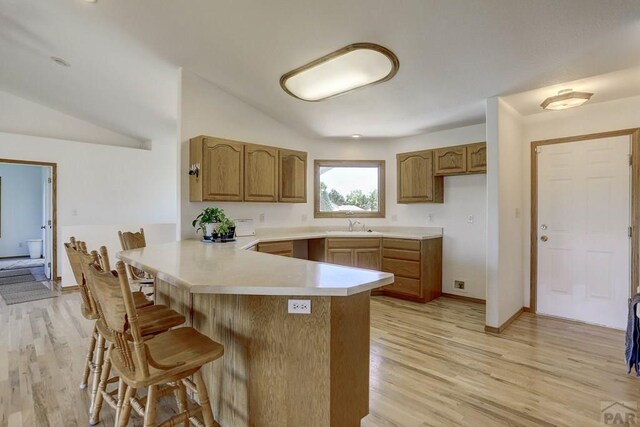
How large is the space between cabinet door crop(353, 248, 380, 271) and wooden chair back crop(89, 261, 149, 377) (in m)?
3.48

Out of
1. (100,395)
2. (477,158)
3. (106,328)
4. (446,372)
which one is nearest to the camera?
(106,328)

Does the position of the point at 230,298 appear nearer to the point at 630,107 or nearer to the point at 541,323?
the point at 541,323

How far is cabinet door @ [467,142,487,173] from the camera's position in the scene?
13.2 ft

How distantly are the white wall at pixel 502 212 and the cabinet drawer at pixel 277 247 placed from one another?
2.29 metres

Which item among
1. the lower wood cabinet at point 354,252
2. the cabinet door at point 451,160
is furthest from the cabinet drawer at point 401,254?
the cabinet door at point 451,160

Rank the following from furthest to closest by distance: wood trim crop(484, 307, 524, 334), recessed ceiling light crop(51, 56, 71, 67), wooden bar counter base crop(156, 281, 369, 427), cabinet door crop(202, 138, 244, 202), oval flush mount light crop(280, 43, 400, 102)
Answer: recessed ceiling light crop(51, 56, 71, 67) → cabinet door crop(202, 138, 244, 202) → wood trim crop(484, 307, 524, 334) → oval flush mount light crop(280, 43, 400, 102) → wooden bar counter base crop(156, 281, 369, 427)

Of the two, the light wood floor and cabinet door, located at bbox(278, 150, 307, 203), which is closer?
the light wood floor

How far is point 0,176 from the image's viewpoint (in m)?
7.60

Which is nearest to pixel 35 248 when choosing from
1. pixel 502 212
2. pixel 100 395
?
pixel 100 395

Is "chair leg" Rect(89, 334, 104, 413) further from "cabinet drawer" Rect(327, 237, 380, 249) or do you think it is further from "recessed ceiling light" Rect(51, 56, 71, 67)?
"recessed ceiling light" Rect(51, 56, 71, 67)

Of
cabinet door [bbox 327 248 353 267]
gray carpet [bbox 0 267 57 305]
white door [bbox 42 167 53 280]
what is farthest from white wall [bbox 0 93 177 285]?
cabinet door [bbox 327 248 353 267]

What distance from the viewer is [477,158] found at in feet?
13.4

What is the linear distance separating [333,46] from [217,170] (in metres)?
1.77

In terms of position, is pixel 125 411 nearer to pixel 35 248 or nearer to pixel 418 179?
pixel 418 179
